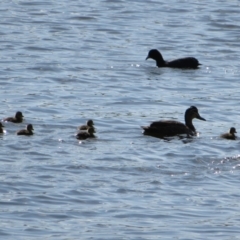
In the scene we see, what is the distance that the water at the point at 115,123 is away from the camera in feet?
46.1

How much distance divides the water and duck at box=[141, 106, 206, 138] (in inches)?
7.5

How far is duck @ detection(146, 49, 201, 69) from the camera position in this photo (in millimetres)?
26125

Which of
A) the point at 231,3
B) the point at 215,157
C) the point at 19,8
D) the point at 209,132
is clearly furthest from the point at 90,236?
the point at 231,3

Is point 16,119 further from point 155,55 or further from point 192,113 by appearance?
point 155,55

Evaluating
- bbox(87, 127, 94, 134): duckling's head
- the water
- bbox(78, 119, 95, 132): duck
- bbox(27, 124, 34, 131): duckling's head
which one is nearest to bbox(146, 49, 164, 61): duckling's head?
the water

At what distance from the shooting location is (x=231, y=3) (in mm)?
37125

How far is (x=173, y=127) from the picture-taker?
62.8 ft

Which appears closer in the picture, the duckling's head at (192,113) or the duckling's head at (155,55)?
the duckling's head at (192,113)

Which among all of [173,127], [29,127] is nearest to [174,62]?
[173,127]

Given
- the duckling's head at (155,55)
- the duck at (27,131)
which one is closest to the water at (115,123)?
the duck at (27,131)

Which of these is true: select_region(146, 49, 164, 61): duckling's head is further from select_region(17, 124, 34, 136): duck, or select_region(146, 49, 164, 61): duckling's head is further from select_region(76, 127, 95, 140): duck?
select_region(17, 124, 34, 136): duck

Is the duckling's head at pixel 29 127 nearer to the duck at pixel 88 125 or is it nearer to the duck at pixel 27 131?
the duck at pixel 27 131

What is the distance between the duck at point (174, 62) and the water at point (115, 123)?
26cm

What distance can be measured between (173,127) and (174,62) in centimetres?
764
